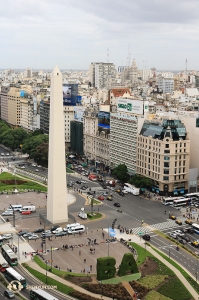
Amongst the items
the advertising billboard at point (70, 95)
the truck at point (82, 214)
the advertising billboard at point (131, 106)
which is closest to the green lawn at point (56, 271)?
the truck at point (82, 214)

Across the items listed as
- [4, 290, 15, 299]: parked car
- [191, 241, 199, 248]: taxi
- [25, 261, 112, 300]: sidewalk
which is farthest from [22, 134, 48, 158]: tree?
[4, 290, 15, 299]: parked car

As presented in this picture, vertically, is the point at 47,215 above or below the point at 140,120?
below

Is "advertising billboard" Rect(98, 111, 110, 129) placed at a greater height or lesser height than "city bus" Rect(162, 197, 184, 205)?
greater

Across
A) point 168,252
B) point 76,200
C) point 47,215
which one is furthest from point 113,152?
point 168,252

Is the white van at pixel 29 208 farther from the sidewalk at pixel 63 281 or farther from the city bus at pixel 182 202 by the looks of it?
the city bus at pixel 182 202

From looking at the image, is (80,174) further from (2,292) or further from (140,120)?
(2,292)

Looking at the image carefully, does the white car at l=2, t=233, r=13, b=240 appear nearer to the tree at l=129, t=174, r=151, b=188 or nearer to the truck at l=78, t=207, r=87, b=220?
the truck at l=78, t=207, r=87, b=220
